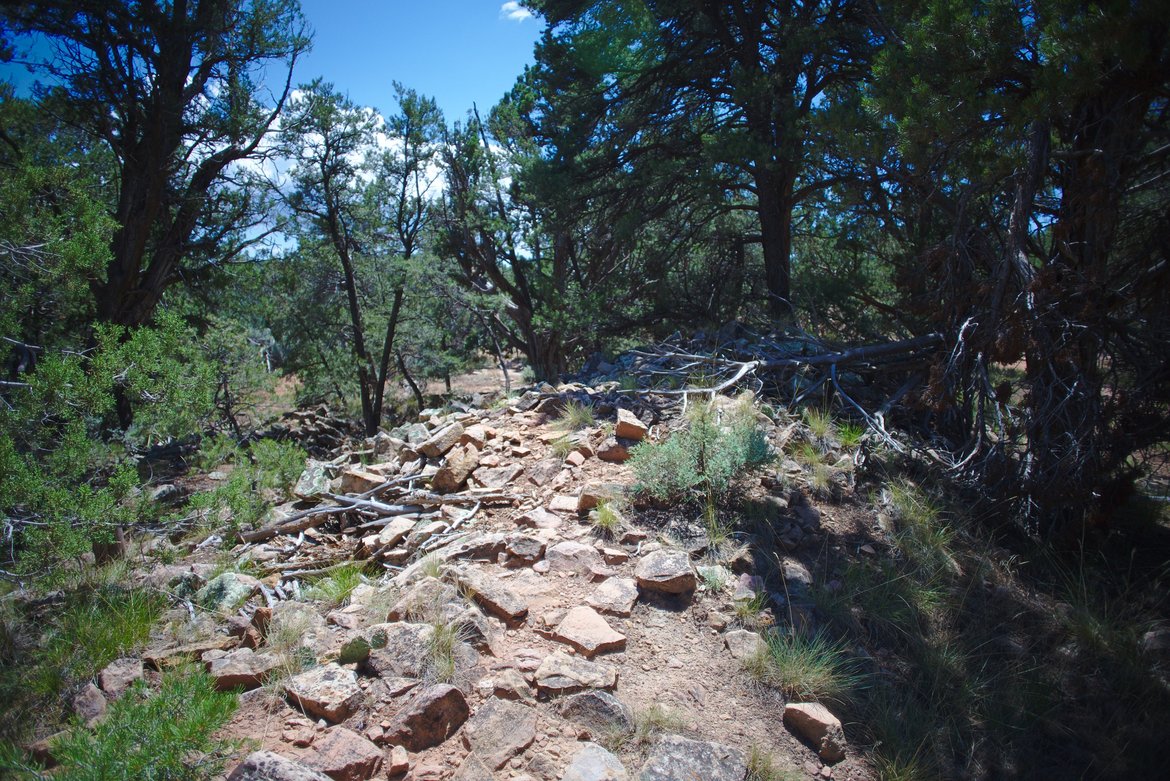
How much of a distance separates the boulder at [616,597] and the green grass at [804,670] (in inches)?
27.4

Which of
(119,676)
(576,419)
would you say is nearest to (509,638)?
(119,676)

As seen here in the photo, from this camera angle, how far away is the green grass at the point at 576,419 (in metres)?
5.99

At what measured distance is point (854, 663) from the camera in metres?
3.41

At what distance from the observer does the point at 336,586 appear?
13.5 ft

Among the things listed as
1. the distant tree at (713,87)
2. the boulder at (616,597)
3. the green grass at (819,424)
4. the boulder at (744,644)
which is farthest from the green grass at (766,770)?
the distant tree at (713,87)

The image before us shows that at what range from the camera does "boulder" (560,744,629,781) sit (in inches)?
96.1

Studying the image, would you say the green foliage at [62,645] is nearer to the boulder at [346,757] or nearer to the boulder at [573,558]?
the boulder at [346,757]

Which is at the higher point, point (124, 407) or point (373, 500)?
point (124, 407)

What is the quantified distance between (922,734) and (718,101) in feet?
25.6

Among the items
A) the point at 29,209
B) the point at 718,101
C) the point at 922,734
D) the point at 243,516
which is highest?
the point at 718,101

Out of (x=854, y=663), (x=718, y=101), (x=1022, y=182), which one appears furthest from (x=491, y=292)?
(x=854, y=663)

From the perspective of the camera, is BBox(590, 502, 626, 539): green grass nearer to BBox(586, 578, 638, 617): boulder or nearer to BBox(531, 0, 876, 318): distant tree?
BBox(586, 578, 638, 617): boulder

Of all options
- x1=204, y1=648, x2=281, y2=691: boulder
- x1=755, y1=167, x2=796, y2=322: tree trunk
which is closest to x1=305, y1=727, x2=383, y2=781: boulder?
x1=204, y1=648, x2=281, y2=691: boulder

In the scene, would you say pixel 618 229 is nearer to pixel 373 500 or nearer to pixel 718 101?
pixel 718 101
